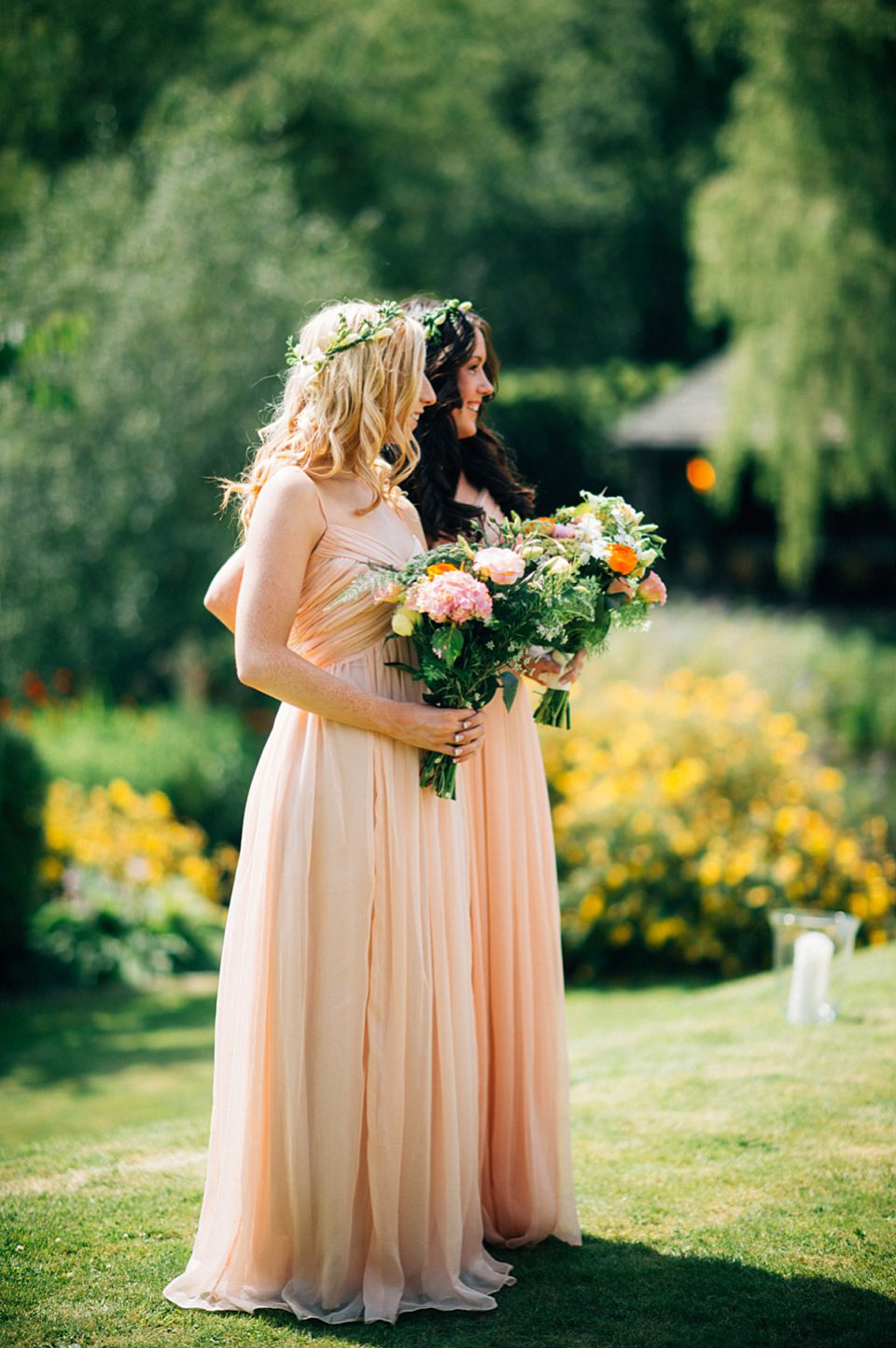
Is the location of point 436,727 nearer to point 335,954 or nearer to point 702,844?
point 335,954

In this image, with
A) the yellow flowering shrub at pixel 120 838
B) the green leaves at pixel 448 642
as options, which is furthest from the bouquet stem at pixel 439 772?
the yellow flowering shrub at pixel 120 838

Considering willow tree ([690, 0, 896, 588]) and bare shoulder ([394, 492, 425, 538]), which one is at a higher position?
willow tree ([690, 0, 896, 588])

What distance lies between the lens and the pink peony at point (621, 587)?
3.58 meters

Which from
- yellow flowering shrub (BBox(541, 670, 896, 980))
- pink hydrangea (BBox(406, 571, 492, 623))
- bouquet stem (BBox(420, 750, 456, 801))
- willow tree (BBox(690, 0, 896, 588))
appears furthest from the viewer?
willow tree (BBox(690, 0, 896, 588))

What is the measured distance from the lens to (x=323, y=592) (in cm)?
337

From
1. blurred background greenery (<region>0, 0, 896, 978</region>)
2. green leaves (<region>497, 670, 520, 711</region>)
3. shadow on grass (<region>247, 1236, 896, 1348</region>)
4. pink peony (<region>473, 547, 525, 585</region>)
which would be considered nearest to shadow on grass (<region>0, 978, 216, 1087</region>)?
blurred background greenery (<region>0, 0, 896, 978</region>)

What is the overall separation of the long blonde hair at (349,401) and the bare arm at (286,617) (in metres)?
0.12

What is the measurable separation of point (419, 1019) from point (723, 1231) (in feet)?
3.83

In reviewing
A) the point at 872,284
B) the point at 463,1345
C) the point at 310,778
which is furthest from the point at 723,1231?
the point at 872,284

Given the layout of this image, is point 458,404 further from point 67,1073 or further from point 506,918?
point 67,1073

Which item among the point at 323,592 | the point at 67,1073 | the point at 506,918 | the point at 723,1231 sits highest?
the point at 323,592

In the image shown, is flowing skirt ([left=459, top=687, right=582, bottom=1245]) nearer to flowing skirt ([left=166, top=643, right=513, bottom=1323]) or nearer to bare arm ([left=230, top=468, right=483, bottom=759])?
flowing skirt ([left=166, top=643, right=513, bottom=1323])

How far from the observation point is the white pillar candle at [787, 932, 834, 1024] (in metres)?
5.77

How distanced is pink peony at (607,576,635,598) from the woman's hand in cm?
53
